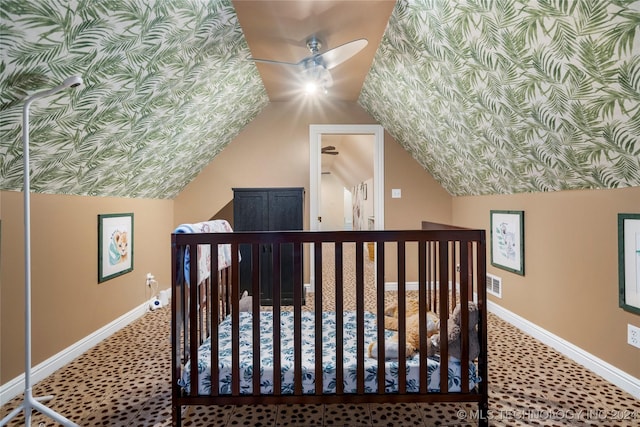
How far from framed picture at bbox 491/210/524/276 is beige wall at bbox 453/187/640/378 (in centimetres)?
5

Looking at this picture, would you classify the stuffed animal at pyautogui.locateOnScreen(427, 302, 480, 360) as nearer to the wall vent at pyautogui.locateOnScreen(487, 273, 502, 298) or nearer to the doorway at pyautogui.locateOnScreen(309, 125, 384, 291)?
the wall vent at pyautogui.locateOnScreen(487, 273, 502, 298)

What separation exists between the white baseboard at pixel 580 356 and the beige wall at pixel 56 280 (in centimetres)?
342

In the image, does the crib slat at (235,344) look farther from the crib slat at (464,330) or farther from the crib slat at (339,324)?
the crib slat at (464,330)

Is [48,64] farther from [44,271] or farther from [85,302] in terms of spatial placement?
[85,302]

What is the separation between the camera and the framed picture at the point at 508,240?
270 centimetres

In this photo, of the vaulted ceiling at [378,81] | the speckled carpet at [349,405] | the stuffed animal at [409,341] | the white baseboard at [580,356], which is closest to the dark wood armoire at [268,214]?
the vaulted ceiling at [378,81]

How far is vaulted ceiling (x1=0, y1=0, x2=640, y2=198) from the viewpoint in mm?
1298

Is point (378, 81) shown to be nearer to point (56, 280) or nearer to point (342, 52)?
point (342, 52)

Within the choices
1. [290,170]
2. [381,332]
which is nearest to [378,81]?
[290,170]

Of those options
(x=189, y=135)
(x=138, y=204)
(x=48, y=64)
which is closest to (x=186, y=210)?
(x=138, y=204)

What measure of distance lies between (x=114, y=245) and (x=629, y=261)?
11.7 feet

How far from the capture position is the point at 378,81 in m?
3.03

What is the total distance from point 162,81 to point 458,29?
1800 millimetres

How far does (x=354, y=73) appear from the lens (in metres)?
3.03
